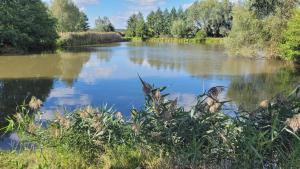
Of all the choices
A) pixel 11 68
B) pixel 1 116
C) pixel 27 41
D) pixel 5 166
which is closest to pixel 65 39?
pixel 27 41

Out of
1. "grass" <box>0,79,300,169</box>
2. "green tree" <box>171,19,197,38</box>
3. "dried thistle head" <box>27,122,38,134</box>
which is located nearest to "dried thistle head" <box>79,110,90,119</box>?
"grass" <box>0,79,300,169</box>

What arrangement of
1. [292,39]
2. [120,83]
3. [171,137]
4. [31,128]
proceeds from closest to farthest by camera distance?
[171,137] < [31,128] < [120,83] < [292,39]

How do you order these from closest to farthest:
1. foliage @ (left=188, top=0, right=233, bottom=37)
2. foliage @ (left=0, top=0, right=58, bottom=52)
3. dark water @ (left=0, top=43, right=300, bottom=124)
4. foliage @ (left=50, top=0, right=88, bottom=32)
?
dark water @ (left=0, top=43, right=300, bottom=124)
foliage @ (left=0, top=0, right=58, bottom=52)
foliage @ (left=50, top=0, right=88, bottom=32)
foliage @ (left=188, top=0, right=233, bottom=37)

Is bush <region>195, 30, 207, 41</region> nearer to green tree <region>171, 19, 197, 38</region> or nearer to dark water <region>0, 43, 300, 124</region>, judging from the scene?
green tree <region>171, 19, 197, 38</region>

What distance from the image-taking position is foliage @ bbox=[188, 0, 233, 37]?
6488cm

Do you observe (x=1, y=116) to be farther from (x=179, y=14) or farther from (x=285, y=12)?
(x=179, y=14)

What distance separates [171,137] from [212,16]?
64.3 meters

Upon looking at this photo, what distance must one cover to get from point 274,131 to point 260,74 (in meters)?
16.1

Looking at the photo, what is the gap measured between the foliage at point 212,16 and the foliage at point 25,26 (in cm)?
3376

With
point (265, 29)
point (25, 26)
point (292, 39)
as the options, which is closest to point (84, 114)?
point (292, 39)

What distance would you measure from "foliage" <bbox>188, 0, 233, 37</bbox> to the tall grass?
1835cm

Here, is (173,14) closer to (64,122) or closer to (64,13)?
(64,13)

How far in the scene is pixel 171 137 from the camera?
10.7ft

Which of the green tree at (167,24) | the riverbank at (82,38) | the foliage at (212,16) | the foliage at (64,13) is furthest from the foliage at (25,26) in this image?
the green tree at (167,24)
